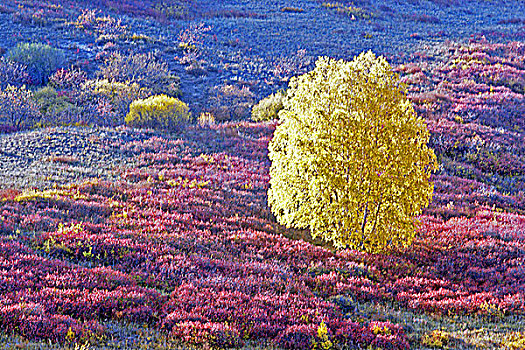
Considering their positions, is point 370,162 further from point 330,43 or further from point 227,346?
point 330,43

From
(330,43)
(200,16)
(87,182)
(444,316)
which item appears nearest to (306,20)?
(330,43)

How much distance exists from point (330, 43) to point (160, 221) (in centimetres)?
3606

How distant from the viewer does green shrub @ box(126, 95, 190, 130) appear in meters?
24.7

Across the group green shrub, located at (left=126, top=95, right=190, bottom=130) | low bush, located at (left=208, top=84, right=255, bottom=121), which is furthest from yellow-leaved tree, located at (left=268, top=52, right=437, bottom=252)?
low bush, located at (left=208, top=84, right=255, bottom=121)

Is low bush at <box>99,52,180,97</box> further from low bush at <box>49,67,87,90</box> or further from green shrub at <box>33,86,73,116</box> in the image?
green shrub at <box>33,86,73,116</box>

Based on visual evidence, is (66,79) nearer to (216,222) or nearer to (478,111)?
(216,222)

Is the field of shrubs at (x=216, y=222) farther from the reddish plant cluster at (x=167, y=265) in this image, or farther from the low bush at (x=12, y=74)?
the low bush at (x=12, y=74)

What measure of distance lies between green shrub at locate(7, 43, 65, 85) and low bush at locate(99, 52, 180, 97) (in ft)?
11.8

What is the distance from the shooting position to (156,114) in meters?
24.7

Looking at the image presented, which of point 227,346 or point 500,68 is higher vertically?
point 500,68

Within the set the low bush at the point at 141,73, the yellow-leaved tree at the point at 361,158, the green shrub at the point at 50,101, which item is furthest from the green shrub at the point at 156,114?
the yellow-leaved tree at the point at 361,158

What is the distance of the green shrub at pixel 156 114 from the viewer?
24.7 m

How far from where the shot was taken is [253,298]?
805 cm

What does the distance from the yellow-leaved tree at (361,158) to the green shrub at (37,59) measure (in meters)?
27.8
